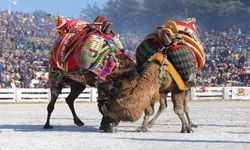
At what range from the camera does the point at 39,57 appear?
1657 inches

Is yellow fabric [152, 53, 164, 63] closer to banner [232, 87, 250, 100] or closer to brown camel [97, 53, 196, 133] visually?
brown camel [97, 53, 196, 133]

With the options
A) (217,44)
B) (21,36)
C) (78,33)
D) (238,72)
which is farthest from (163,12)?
(78,33)

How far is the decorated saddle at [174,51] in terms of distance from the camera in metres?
11.1

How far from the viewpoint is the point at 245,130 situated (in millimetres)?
11789

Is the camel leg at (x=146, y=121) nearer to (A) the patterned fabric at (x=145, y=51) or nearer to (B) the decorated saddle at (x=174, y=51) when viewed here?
(B) the decorated saddle at (x=174, y=51)

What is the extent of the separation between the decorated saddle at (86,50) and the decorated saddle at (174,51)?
598mm

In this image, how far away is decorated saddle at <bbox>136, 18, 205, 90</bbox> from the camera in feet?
36.6

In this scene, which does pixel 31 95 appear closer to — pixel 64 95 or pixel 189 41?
pixel 64 95

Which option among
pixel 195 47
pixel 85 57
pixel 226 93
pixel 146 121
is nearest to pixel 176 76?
pixel 195 47

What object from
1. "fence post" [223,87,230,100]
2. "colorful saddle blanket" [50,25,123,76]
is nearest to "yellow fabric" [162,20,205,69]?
"colorful saddle blanket" [50,25,123,76]

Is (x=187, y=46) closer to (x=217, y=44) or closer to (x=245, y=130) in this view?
(x=245, y=130)

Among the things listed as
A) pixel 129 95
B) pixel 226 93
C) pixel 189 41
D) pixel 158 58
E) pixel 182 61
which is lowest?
pixel 226 93

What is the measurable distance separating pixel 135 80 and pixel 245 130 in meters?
2.96

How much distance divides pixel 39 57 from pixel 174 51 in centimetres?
3181
